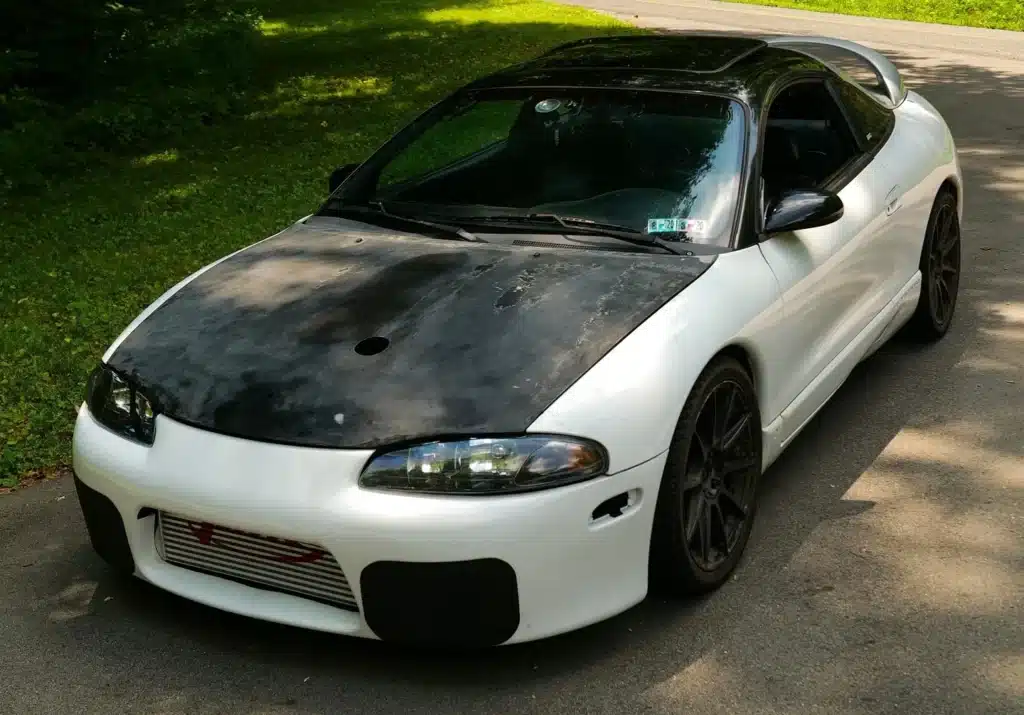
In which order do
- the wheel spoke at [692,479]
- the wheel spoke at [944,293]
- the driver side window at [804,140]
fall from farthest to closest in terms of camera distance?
1. the wheel spoke at [944,293]
2. the driver side window at [804,140]
3. the wheel spoke at [692,479]

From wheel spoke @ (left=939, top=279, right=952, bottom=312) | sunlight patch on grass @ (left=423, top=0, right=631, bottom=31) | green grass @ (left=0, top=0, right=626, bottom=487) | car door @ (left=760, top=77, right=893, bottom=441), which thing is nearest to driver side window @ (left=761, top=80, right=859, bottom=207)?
car door @ (left=760, top=77, right=893, bottom=441)

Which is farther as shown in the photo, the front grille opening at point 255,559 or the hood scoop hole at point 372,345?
the hood scoop hole at point 372,345

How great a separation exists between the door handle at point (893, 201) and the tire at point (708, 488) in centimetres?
162

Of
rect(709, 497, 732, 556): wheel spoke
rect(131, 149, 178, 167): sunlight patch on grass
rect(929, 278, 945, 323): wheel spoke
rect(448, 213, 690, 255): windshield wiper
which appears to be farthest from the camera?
rect(131, 149, 178, 167): sunlight patch on grass

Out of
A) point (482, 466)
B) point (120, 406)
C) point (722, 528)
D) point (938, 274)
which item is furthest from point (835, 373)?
point (120, 406)

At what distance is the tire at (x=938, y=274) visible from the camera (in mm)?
6043

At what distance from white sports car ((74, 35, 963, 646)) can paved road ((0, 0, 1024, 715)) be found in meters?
0.20

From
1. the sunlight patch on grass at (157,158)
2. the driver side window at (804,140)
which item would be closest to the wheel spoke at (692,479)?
the driver side window at (804,140)

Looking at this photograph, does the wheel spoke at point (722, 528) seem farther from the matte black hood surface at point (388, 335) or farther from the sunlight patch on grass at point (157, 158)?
the sunlight patch on grass at point (157, 158)

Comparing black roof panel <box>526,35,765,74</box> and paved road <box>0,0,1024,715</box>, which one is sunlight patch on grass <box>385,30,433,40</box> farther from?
paved road <box>0,0,1024,715</box>

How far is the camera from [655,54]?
5312mm

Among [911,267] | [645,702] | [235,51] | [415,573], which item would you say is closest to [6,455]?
[415,573]

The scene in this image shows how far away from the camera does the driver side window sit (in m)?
5.04

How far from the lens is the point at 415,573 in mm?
3350
